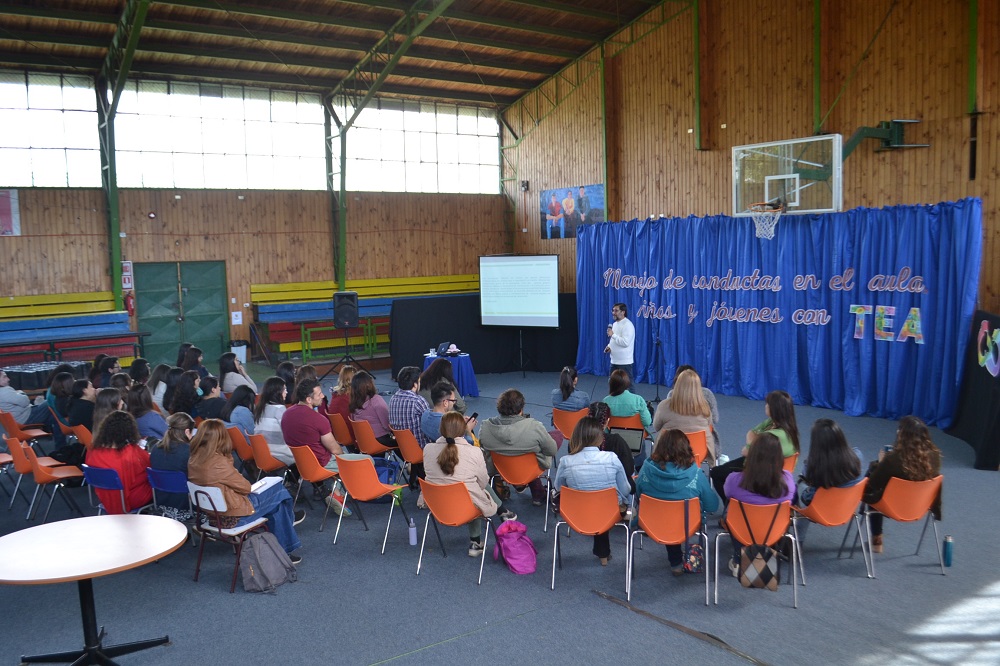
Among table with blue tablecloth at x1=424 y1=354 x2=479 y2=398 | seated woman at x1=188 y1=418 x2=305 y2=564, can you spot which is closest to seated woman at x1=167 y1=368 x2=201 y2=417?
seated woman at x1=188 y1=418 x2=305 y2=564

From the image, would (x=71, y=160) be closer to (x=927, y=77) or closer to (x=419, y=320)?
(x=419, y=320)

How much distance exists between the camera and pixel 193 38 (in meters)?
12.7

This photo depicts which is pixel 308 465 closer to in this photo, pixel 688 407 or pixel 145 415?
pixel 145 415

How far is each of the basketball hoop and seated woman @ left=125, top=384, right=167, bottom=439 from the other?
26.6ft

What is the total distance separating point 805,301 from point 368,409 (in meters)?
6.85

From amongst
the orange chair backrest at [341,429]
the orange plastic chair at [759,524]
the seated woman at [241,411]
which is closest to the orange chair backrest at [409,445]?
the orange chair backrest at [341,429]

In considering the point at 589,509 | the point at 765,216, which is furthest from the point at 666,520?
the point at 765,216

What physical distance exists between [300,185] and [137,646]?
12694mm

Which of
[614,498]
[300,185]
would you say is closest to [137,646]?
[614,498]

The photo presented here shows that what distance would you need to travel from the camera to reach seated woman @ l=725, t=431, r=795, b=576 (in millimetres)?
4477

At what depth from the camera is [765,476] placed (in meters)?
4.50

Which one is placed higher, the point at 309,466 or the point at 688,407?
the point at 688,407

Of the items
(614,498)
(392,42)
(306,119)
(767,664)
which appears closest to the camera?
(767,664)

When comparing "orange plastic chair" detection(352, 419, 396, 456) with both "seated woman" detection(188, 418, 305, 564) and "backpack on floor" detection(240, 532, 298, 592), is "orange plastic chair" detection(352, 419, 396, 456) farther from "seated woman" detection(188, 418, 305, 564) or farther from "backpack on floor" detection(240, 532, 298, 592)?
"backpack on floor" detection(240, 532, 298, 592)
